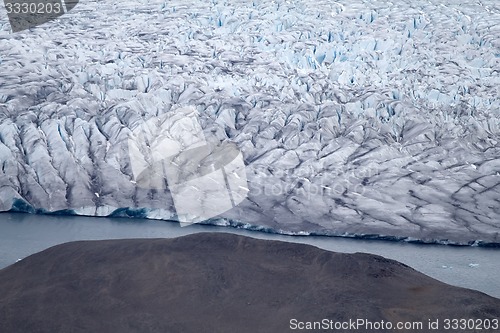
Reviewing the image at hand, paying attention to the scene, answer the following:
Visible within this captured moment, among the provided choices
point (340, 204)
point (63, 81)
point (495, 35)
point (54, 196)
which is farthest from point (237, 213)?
point (495, 35)

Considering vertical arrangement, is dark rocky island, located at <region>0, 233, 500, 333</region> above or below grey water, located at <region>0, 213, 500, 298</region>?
above

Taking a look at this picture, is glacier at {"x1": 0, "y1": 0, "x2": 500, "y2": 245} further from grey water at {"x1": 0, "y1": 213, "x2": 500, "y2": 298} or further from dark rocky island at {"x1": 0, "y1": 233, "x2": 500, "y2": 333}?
dark rocky island at {"x1": 0, "y1": 233, "x2": 500, "y2": 333}

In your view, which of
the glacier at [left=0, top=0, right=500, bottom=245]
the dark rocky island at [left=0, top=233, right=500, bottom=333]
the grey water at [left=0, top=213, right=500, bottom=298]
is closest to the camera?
the dark rocky island at [left=0, top=233, right=500, bottom=333]

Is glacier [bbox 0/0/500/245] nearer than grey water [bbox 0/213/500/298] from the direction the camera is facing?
No

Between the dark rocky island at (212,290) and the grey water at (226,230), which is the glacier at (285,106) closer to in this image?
the grey water at (226,230)

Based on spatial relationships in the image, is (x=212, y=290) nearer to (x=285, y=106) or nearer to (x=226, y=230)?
(x=226, y=230)

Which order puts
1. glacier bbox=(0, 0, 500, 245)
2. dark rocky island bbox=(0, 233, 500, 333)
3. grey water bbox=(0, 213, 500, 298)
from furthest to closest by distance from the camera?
glacier bbox=(0, 0, 500, 245)
grey water bbox=(0, 213, 500, 298)
dark rocky island bbox=(0, 233, 500, 333)

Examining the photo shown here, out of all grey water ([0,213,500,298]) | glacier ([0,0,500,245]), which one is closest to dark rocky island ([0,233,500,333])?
grey water ([0,213,500,298])
